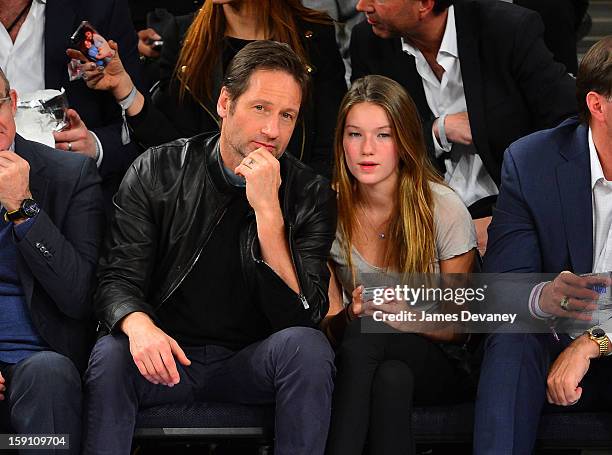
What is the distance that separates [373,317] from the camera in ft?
9.14

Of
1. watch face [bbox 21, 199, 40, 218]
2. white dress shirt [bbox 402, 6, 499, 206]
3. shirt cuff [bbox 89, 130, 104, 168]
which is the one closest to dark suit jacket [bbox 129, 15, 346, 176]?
shirt cuff [bbox 89, 130, 104, 168]

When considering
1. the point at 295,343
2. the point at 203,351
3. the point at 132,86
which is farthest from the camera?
the point at 132,86

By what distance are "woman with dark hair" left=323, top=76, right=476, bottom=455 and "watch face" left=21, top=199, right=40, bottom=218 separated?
754mm

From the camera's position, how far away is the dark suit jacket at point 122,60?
10.7ft

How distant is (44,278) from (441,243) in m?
0.96

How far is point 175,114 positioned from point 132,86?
0.18 meters

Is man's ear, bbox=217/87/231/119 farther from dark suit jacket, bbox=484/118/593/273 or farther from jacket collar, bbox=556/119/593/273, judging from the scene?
jacket collar, bbox=556/119/593/273

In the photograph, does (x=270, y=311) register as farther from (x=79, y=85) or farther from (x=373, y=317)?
(x=79, y=85)

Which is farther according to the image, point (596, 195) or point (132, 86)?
point (132, 86)

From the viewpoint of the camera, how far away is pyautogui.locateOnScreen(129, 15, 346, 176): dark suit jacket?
3.34m

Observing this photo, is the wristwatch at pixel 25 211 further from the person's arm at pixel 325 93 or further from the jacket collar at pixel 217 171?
the person's arm at pixel 325 93

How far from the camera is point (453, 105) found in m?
3.39

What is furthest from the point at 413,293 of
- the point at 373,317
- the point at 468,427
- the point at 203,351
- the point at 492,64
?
the point at 492,64
